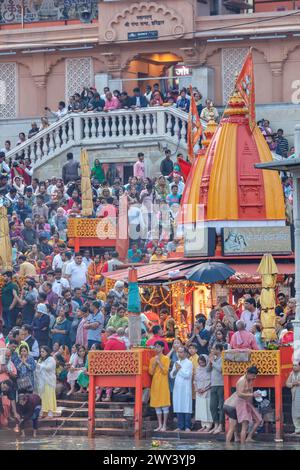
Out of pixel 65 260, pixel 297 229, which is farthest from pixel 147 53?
pixel 297 229

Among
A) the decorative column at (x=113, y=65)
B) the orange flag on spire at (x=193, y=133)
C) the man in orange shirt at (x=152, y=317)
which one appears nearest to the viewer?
A: the man in orange shirt at (x=152, y=317)

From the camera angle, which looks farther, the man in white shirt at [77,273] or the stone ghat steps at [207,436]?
the man in white shirt at [77,273]

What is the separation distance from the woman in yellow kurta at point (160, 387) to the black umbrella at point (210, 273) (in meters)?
2.78

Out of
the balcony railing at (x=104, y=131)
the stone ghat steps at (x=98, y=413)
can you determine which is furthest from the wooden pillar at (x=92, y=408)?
the balcony railing at (x=104, y=131)

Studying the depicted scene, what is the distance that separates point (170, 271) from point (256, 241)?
1.81 metres

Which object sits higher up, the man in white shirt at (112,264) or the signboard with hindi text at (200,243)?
the signboard with hindi text at (200,243)

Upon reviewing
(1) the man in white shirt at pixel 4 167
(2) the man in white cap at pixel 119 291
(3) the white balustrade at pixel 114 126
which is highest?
(3) the white balustrade at pixel 114 126

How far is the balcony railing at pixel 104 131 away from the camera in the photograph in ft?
165

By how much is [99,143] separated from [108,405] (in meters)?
17.8

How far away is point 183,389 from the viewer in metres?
33.3

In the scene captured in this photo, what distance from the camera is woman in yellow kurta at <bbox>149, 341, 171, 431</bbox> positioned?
33.4 metres

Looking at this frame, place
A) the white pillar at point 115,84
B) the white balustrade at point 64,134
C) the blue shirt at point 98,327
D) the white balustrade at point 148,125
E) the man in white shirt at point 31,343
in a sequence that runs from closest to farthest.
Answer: the man in white shirt at point 31,343
the blue shirt at point 98,327
the white balustrade at point 148,125
the white balustrade at point 64,134
the white pillar at point 115,84

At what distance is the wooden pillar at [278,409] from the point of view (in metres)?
32.1

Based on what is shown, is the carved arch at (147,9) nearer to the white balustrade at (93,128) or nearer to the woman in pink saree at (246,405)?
the white balustrade at (93,128)
